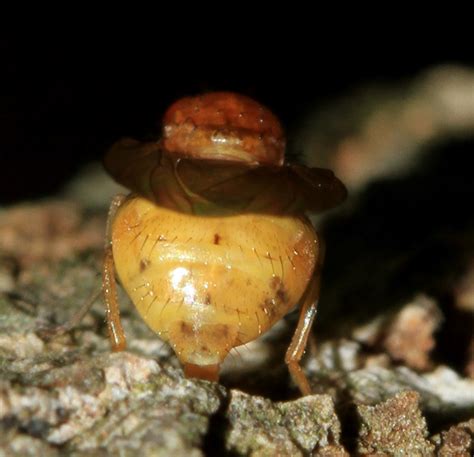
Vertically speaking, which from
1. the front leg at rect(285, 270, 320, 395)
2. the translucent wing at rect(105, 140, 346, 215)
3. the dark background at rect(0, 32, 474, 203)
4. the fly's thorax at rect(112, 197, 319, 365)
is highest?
the translucent wing at rect(105, 140, 346, 215)

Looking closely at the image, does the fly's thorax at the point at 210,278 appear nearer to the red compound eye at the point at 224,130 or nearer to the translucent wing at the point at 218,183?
the translucent wing at the point at 218,183

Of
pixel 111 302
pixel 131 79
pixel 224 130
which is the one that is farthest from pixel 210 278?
pixel 131 79

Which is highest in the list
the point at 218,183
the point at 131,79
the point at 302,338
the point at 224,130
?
the point at 218,183

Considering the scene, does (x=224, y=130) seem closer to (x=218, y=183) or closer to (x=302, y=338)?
(x=218, y=183)

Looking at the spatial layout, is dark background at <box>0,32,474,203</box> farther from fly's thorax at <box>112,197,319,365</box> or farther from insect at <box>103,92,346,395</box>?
fly's thorax at <box>112,197,319,365</box>

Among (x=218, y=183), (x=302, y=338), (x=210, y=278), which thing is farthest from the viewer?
(x=302, y=338)

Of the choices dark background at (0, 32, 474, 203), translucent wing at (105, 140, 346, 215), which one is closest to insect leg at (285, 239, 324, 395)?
translucent wing at (105, 140, 346, 215)

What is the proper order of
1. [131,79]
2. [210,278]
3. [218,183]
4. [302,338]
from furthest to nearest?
[131,79] < [302,338] < [210,278] < [218,183]

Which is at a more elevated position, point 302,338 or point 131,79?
point 302,338

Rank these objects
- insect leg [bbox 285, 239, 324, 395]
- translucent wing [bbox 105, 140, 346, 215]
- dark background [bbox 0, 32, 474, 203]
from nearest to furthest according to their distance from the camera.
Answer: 1. translucent wing [bbox 105, 140, 346, 215]
2. insect leg [bbox 285, 239, 324, 395]
3. dark background [bbox 0, 32, 474, 203]
